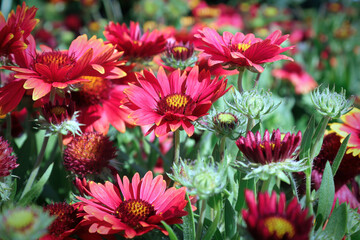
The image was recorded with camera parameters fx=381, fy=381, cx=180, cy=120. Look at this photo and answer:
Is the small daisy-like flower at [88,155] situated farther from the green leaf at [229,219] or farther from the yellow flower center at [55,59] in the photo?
the green leaf at [229,219]

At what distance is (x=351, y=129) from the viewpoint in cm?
79

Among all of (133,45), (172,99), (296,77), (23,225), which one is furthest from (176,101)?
(296,77)

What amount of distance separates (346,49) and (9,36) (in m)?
2.14

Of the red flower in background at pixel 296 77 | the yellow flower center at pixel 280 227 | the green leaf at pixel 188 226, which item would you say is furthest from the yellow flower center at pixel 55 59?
the red flower in background at pixel 296 77

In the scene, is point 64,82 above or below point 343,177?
above

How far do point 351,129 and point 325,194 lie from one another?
23cm

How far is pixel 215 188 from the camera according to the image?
19.9 inches

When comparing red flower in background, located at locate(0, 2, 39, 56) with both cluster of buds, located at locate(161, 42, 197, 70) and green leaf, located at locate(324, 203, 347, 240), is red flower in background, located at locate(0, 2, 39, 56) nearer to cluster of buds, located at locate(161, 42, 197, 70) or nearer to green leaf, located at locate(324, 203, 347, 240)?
cluster of buds, located at locate(161, 42, 197, 70)

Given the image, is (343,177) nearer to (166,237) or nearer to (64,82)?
(166,237)

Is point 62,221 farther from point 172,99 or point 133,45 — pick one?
point 133,45

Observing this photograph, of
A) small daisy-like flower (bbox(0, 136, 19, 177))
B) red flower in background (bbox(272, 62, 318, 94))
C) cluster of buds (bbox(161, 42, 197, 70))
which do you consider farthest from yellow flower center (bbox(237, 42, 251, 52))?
red flower in background (bbox(272, 62, 318, 94))

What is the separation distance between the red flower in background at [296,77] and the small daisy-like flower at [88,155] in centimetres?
123

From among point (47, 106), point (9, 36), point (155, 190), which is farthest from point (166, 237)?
point (9, 36)

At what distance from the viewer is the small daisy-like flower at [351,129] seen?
2.37 feet
